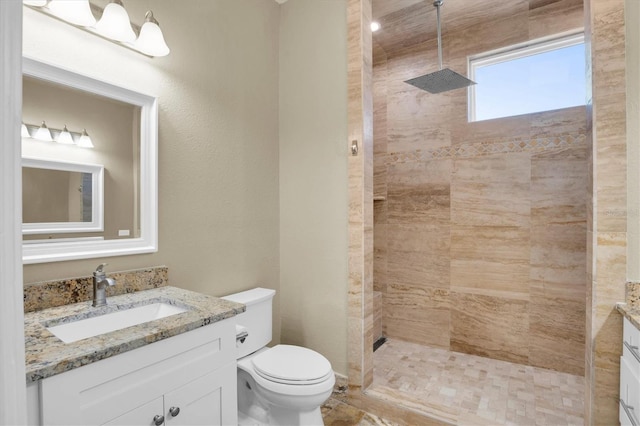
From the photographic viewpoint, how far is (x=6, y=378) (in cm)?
37

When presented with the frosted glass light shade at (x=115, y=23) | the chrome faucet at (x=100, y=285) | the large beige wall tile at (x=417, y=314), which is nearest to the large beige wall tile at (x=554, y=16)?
the large beige wall tile at (x=417, y=314)

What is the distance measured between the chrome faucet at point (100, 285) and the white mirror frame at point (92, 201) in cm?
23

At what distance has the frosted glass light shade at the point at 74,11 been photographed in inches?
52.5

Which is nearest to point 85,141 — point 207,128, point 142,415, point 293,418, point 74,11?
point 74,11


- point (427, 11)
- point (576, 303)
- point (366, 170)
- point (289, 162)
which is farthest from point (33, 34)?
point (576, 303)

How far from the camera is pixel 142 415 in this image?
1099 millimetres

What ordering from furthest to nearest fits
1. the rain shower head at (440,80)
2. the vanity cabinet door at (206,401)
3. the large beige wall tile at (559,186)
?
the large beige wall tile at (559,186) < the rain shower head at (440,80) < the vanity cabinet door at (206,401)

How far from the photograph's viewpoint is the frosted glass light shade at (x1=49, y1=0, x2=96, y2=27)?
1.33m

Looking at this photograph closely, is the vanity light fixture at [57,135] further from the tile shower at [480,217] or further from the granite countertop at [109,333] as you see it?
the tile shower at [480,217]

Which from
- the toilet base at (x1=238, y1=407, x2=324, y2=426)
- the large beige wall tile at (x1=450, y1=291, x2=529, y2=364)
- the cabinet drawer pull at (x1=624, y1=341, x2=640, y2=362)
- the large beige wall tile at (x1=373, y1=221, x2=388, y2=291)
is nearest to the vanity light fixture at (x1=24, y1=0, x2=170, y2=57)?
the toilet base at (x1=238, y1=407, x2=324, y2=426)

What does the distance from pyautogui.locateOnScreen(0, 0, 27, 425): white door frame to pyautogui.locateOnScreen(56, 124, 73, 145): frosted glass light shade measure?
1.32 meters

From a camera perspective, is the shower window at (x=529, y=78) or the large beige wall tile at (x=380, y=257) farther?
the large beige wall tile at (x=380, y=257)

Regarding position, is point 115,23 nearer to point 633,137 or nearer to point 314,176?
point 314,176

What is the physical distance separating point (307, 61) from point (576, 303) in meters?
2.67
